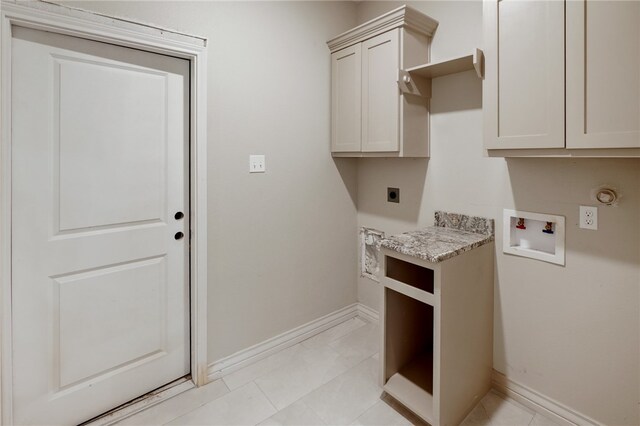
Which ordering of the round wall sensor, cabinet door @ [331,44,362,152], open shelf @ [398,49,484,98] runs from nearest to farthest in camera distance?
1. the round wall sensor
2. open shelf @ [398,49,484,98]
3. cabinet door @ [331,44,362,152]

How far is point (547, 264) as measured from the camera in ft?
5.65

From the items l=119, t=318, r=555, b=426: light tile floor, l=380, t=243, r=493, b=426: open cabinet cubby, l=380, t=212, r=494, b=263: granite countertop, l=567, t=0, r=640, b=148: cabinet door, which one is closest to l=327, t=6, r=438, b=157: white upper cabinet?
l=380, t=212, r=494, b=263: granite countertop

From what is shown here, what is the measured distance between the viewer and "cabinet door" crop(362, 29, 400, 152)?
81.1 inches

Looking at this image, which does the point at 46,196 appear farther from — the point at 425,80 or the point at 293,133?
the point at 425,80

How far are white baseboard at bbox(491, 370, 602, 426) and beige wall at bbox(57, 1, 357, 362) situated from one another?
1.28 m

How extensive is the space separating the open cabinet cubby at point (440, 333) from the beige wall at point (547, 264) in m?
0.17

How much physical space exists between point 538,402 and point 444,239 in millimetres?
999

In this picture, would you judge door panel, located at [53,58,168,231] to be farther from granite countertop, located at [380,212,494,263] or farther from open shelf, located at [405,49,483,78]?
open shelf, located at [405,49,483,78]

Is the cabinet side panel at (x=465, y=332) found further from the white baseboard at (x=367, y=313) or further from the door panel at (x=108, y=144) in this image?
the door panel at (x=108, y=144)

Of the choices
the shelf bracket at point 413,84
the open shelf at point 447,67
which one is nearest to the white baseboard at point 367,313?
the shelf bracket at point 413,84

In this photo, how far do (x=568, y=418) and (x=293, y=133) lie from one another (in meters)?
2.28

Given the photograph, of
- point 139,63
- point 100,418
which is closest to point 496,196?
point 139,63

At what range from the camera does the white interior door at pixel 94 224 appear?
4.97 ft

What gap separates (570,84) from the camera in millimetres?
1309
